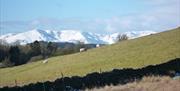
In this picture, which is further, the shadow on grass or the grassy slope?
the grassy slope

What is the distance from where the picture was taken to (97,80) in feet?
102

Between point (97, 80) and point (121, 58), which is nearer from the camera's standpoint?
point (97, 80)

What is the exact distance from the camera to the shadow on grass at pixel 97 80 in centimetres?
2850

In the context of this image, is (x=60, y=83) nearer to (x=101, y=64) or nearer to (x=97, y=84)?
(x=97, y=84)

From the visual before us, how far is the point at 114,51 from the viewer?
74375mm

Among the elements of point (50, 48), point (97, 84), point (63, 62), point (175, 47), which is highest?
point (97, 84)

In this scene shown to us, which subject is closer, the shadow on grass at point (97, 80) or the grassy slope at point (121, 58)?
the shadow on grass at point (97, 80)

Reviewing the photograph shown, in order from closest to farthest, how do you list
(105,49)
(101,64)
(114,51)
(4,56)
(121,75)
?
(121,75) < (101,64) < (114,51) < (105,49) < (4,56)

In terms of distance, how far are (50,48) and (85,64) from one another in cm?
7409

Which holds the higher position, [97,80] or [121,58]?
[97,80]

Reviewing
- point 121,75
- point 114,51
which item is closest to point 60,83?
point 121,75

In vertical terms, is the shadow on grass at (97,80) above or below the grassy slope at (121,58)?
above

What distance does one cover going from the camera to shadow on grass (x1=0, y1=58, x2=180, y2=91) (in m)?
28.5

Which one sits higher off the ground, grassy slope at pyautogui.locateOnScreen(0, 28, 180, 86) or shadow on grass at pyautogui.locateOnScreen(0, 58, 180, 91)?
shadow on grass at pyautogui.locateOnScreen(0, 58, 180, 91)
